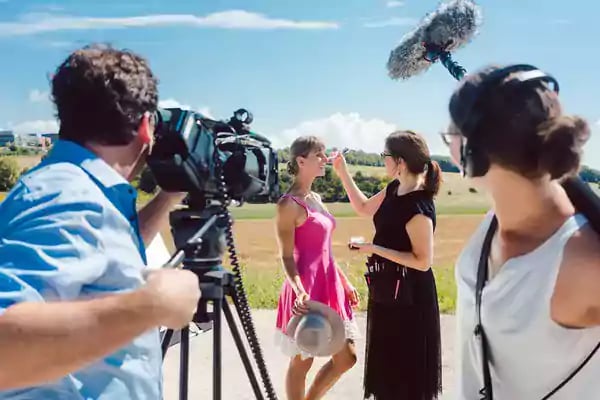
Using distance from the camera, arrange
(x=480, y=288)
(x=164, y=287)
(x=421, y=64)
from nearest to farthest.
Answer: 1. (x=164, y=287)
2. (x=480, y=288)
3. (x=421, y=64)

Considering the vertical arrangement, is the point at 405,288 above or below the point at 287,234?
below

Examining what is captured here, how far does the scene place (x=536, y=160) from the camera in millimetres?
1449

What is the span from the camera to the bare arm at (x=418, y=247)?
3.81 meters

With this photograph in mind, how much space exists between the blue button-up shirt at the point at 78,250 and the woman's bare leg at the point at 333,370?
263 centimetres

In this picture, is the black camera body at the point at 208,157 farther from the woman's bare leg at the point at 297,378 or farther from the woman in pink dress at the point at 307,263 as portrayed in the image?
the woman's bare leg at the point at 297,378

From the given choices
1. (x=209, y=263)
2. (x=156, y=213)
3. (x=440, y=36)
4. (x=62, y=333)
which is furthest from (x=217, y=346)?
(x=440, y=36)

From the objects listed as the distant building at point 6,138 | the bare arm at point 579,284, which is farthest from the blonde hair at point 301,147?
the bare arm at point 579,284

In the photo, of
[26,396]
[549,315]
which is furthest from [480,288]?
[26,396]

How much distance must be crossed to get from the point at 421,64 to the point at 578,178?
0.86 m

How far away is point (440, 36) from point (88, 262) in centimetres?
133

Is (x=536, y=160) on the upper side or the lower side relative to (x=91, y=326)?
upper

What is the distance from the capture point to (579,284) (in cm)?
138

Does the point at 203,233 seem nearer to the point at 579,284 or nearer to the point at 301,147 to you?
the point at 579,284

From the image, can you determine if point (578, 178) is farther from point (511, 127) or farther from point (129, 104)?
point (129, 104)
